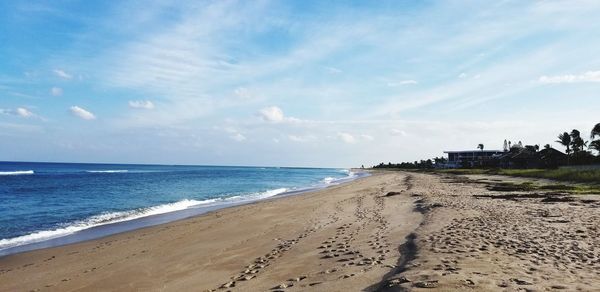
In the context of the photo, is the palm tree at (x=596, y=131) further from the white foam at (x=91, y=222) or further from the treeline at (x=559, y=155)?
the white foam at (x=91, y=222)

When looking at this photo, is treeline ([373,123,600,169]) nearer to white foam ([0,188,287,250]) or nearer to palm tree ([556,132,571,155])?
palm tree ([556,132,571,155])

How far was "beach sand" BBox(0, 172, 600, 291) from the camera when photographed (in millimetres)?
7203

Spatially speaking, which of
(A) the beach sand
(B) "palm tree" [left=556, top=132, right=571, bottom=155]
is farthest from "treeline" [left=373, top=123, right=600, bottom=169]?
(A) the beach sand

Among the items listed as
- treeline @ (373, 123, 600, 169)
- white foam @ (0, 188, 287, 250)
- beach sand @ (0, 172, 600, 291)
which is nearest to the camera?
beach sand @ (0, 172, 600, 291)

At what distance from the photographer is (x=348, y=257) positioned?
31.5 ft

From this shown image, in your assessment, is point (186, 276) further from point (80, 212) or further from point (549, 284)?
point (80, 212)

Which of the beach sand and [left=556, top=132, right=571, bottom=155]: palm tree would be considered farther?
[left=556, top=132, right=571, bottom=155]: palm tree

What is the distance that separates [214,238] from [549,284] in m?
11.0

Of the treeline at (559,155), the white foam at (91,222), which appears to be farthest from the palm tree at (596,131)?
the white foam at (91,222)

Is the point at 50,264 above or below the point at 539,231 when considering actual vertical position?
below

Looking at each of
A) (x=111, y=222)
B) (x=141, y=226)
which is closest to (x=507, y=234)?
(x=141, y=226)

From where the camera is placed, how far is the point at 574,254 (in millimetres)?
8734

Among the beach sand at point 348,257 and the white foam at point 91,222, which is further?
the white foam at point 91,222

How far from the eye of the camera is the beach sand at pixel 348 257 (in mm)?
7203
